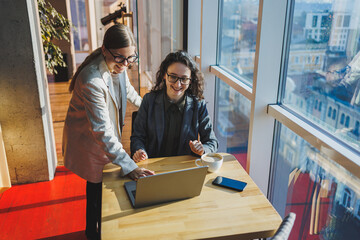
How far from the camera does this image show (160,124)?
190 cm

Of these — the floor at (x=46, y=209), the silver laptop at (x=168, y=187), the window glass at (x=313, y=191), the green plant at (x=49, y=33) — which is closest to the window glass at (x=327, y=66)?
the window glass at (x=313, y=191)

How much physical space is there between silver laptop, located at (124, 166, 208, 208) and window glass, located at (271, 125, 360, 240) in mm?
666

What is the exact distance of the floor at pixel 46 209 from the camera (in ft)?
7.90

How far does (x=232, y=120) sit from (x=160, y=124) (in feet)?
3.47

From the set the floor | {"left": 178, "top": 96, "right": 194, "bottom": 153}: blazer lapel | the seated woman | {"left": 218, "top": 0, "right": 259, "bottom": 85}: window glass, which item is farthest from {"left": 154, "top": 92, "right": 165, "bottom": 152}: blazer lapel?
the floor

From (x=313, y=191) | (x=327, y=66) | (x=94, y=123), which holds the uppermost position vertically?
(x=327, y=66)

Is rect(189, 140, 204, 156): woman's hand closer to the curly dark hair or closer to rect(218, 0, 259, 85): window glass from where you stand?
the curly dark hair

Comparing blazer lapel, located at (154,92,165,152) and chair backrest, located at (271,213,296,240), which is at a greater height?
chair backrest, located at (271,213,296,240)

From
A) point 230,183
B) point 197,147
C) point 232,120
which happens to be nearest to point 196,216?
point 230,183

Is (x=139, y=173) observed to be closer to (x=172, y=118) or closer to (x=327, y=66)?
(x=172, y=118)

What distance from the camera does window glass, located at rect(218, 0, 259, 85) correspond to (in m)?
2.22

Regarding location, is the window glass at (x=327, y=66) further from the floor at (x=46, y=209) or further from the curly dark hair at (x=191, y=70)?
the floor at (x=46, y=209)

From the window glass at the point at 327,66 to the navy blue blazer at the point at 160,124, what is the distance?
0.50m

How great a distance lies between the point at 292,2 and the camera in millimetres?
1726
